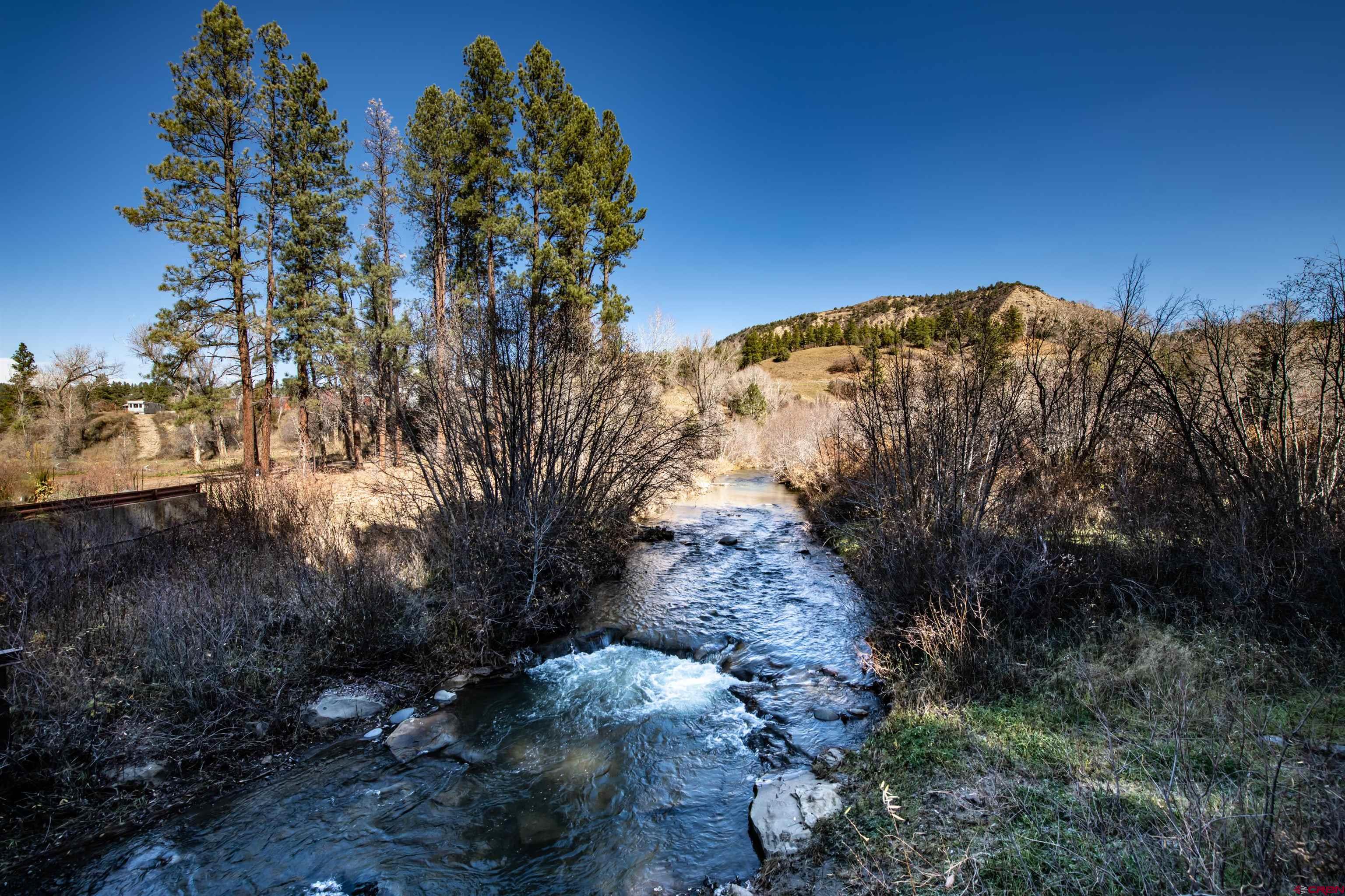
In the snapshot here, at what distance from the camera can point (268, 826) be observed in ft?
16.3

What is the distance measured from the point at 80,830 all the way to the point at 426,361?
666 centimetres

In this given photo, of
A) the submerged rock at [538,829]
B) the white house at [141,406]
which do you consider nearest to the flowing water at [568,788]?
the submerged rock at [538,829]

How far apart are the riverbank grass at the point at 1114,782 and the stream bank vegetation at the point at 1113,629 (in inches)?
0.9

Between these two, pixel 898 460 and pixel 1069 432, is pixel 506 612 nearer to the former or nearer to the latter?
pixel 898 460

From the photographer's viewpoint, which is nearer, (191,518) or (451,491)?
(451,491)

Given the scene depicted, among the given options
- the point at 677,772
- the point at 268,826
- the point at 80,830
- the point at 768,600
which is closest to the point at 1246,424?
the point at 768,600

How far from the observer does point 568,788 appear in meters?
5.61

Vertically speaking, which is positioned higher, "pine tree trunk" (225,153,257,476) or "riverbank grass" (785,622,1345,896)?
"pine tree trunk" (225,153,257,476)

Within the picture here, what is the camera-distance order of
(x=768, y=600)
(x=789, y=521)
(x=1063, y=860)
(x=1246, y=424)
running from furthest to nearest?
(x=789, y=521) < (x=768, y=600) < (x=1246, y=424) < (x=1063, y=860)

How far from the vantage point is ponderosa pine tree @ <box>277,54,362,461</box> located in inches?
896

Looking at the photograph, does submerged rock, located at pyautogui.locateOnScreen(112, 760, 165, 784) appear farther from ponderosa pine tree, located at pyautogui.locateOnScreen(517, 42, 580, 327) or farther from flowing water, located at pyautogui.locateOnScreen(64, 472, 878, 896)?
ponderosa pine tree, located at pyautogui.locateOnScreen(517, 42, 580, 327)

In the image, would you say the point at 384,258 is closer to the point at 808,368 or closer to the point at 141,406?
the point at 141,406

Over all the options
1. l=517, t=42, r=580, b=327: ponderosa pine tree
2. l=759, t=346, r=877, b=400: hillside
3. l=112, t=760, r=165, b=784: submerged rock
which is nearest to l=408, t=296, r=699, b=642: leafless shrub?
l=112, t=760, r=165, b=784: submerged rock

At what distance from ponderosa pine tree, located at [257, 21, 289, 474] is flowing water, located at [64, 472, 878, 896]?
1962 cm
